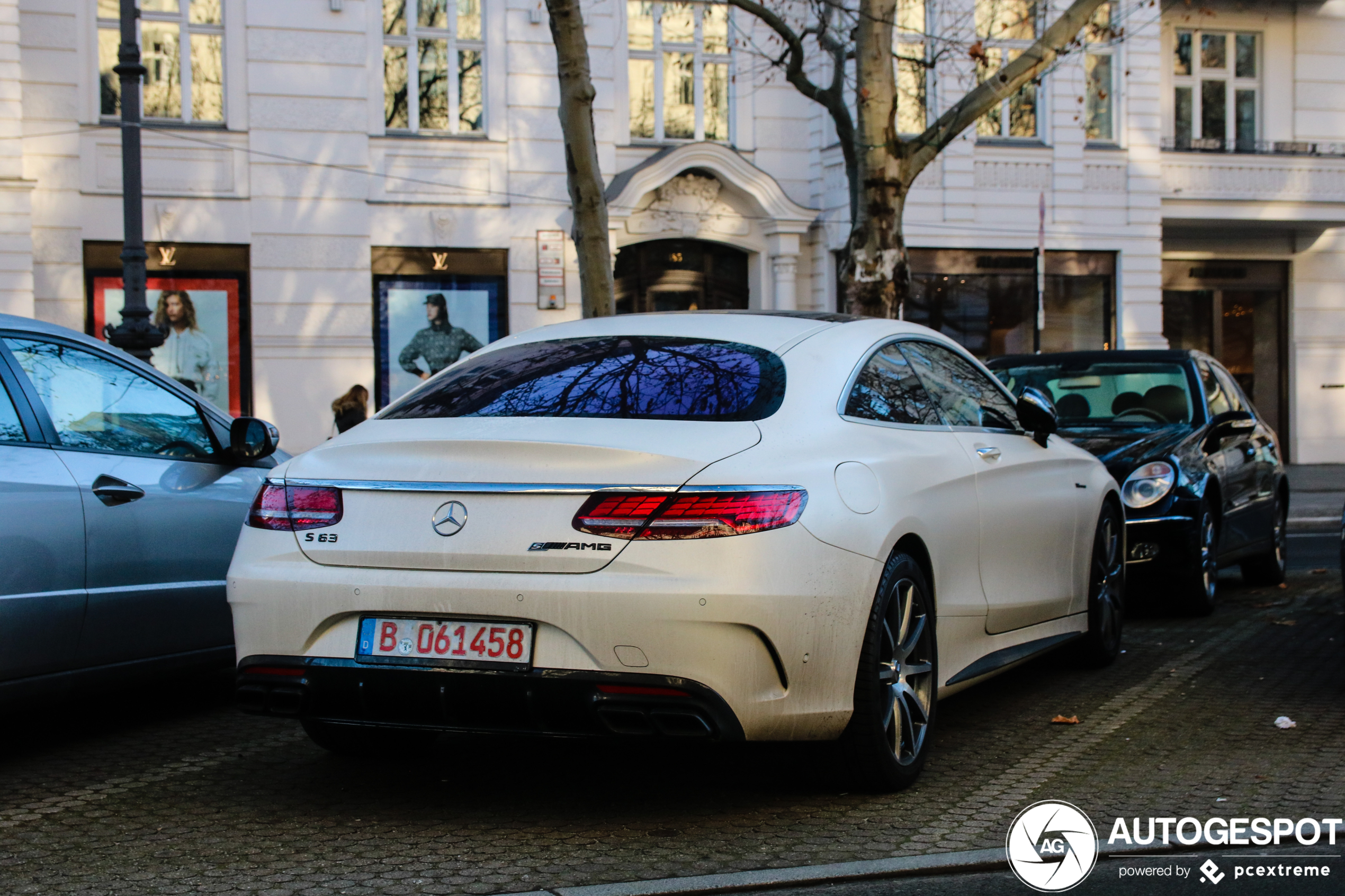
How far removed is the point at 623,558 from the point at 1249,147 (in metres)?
23.6

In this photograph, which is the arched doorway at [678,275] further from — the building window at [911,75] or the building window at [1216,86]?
the building window at [1216,86]

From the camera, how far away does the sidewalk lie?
1623cm

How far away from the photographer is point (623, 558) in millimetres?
4082

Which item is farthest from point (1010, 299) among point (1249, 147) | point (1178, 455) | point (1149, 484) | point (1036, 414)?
point (1036, 414)

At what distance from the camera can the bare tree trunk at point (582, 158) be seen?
1118cm

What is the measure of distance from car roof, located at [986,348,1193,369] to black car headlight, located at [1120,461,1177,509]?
1165mm

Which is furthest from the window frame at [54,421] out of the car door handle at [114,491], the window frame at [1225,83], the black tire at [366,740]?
the window frame at [1225,83]

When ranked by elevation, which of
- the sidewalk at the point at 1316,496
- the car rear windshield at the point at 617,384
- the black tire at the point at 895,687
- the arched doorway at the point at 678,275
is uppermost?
the arched doorway at the point at 678,275

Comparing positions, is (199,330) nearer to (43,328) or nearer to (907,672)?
(43,328)

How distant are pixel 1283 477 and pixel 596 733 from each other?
825 centimetres

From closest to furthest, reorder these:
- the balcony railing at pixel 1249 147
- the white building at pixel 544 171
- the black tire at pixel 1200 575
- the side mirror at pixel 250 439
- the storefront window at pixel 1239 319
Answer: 1. the side mirror at pixel 250 439
2. the black tire at pixel 1200 575
3. the white building at pixel 544 171
4. the balcony railing at pixel 1249 147
5. the storefront window at pixel 1239 319

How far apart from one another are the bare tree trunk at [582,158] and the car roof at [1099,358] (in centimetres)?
307

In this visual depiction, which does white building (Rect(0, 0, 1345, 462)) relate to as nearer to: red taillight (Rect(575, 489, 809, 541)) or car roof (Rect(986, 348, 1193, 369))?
car roof (Rect(986, 348, 1193, 369))

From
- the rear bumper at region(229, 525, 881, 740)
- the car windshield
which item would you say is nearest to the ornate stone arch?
the car windshield
